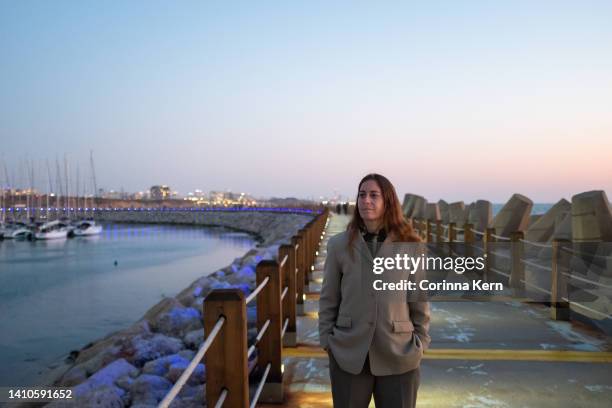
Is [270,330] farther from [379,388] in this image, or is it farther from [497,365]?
[497,365]

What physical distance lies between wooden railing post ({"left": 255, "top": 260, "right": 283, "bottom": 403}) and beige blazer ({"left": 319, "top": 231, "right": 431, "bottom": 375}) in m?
1.63

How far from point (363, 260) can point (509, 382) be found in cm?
276

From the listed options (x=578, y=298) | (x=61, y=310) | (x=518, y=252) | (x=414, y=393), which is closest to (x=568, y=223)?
(x=518, y=252)

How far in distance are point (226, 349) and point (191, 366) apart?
54 centimetres

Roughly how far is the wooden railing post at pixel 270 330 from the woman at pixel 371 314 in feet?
5.17

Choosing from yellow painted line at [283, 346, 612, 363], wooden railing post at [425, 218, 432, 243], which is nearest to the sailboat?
wooden railing post at [425, 218, 432, 243]

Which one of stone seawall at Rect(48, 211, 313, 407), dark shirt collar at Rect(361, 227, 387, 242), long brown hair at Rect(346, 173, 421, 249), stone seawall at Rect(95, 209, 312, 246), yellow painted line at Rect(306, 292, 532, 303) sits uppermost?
long brown hair at Rect(346, 173, 421, 249)

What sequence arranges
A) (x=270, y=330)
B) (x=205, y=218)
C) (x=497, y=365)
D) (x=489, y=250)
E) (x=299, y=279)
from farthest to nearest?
(x=205, y=218) < (x=489, y=250) < (x=299, y=279) < (x=497, y=365) < (x=270, y=330)

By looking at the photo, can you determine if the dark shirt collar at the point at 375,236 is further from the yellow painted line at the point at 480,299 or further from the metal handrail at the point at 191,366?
the yellow painted line at the point at 480,299

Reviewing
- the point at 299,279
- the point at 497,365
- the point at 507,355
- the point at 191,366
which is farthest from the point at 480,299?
the point at 191,366

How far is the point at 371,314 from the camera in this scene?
2400mm

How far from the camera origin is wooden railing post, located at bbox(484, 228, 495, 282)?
941cm

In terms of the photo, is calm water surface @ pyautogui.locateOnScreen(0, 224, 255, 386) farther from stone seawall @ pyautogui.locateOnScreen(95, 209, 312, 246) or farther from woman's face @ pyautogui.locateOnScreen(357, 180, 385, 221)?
stone seawall @ pyautogui.locateOnScreen(95, 209, 312, 246)

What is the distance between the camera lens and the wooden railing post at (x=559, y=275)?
671 centimetres
